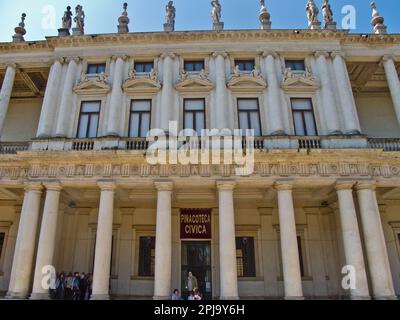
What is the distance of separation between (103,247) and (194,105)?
9.45 meters

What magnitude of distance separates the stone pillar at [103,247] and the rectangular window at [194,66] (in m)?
8.82

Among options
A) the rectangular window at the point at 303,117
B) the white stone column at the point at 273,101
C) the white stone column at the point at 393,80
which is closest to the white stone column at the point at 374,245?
the rectangular window at the point at 303,117

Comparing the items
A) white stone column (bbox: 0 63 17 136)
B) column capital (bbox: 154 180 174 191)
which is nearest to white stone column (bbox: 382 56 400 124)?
column capital (bbox: 154 180 174 191)

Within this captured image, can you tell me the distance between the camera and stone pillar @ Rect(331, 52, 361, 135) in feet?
60.7

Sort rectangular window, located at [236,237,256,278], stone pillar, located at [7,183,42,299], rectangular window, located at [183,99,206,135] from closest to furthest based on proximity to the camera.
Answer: stone pillar, located at [7,183,42,299] → rectangular window, located at [183,99,206,135] → rectangular window, located at [236,237,256,278]

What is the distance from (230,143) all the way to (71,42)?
12.2 metres

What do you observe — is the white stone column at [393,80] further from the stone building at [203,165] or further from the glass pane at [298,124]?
the glass pane at [298,124]

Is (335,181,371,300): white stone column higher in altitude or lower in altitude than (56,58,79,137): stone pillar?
lower

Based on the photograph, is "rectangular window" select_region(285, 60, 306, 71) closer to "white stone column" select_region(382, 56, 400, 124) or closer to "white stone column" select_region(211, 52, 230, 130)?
"white stone column" select_region(211, 52, 230, 130)

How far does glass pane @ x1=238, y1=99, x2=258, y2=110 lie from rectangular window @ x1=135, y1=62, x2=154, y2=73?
240 inches

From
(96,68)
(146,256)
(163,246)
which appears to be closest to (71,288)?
(146,256)

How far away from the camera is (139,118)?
1975 cm

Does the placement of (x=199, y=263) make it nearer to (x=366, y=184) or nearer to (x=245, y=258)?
(x=245, y=258)

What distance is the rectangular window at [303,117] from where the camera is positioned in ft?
62.8
